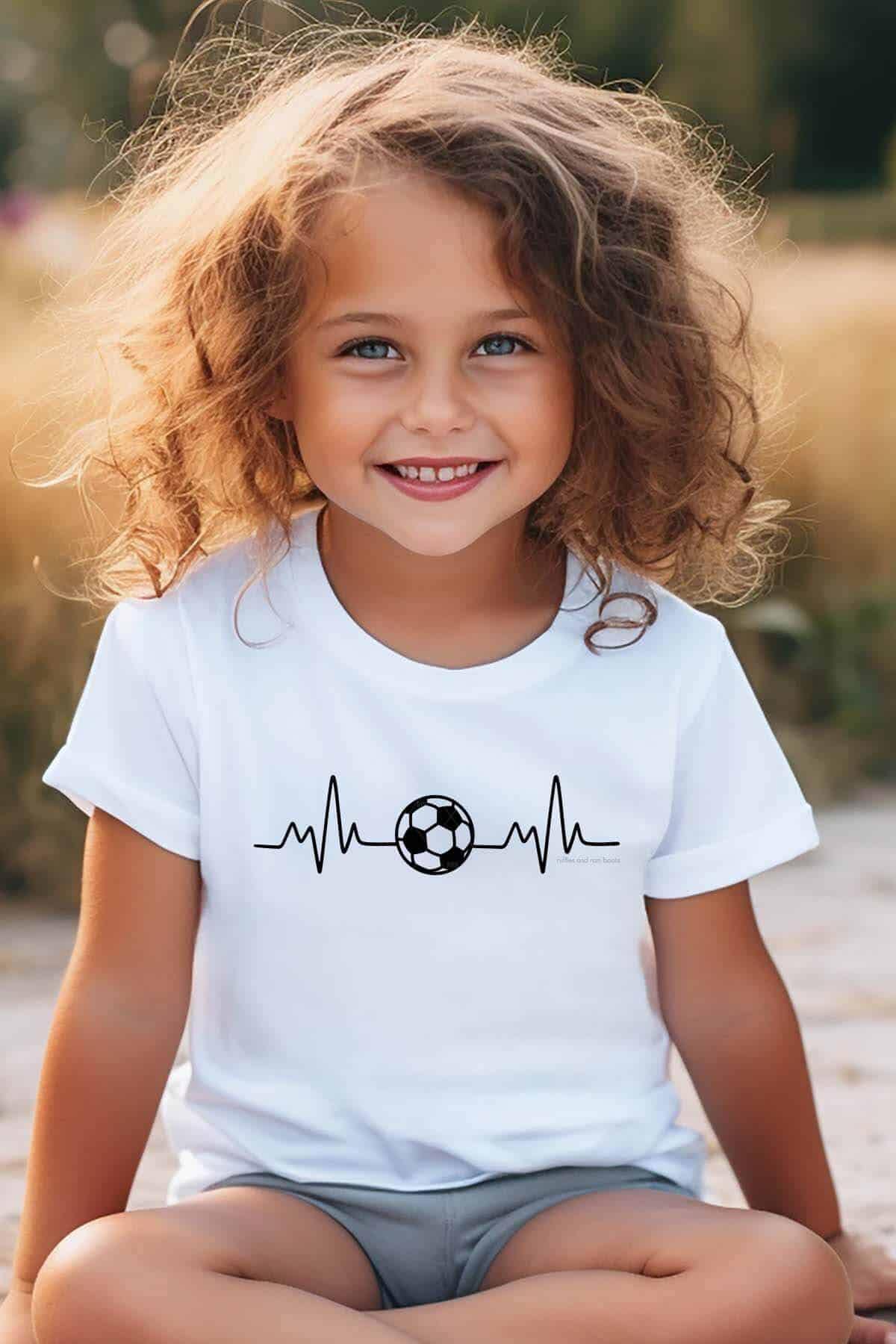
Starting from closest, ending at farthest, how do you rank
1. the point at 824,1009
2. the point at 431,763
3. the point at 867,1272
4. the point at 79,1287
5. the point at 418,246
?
the point at 79,1287
the point at 418,246
the point at 431,763
the point at 867,1272
the point at 824,1009

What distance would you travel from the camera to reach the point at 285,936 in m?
1.59

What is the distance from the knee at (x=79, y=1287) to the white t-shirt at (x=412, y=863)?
187 mm

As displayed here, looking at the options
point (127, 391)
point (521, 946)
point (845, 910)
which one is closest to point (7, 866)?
point (845, 910)

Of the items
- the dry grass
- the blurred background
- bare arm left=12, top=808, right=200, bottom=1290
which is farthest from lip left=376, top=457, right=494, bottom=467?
the dry grass

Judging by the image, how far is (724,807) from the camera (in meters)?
1.66

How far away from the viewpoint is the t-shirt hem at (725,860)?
1.65 m

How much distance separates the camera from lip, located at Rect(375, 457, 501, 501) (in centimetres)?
157

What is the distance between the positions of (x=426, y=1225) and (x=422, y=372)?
684 mm

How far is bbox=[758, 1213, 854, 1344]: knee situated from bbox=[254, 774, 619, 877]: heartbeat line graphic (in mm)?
347

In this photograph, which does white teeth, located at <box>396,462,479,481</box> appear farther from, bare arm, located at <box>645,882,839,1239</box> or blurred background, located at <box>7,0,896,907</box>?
blurred background, located at <box>7,0,896,907</box>

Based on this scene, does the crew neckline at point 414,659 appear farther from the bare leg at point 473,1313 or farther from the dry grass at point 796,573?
the dry grass at point 796,573

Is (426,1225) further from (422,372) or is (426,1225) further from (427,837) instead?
(422,372)

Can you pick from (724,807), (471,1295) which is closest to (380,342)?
(724,807)

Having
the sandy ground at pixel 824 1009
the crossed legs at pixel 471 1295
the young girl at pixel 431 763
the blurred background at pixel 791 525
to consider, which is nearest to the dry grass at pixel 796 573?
the blurred background at pixel 791 525
